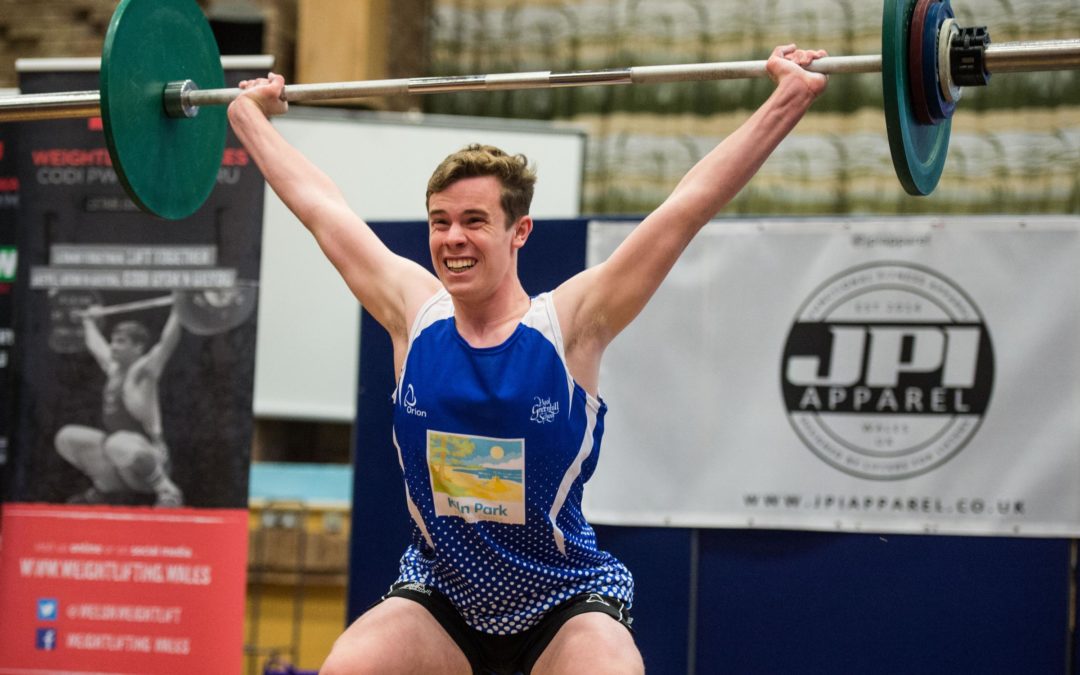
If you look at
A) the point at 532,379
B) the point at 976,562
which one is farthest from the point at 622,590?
the point at 976,562

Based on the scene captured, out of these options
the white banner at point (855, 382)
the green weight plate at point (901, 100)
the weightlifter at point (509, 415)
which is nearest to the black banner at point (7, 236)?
the white banner at point (855, 382)

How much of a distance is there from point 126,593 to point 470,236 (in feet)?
7.49

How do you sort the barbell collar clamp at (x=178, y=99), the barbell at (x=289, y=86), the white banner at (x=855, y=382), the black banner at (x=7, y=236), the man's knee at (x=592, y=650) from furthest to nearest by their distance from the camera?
the black banner at (x=7, y=236), the white banner at (x=855, y=382), the barbell collar clamp at (x=178, y=99), the barbell at (x=289, y=86), the man's knee at (x=592, y=650)

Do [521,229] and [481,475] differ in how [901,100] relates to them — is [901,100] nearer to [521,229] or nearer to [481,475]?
[521,229]

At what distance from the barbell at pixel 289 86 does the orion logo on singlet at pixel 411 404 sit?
2.36ft

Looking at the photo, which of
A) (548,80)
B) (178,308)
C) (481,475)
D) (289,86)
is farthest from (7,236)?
(481,475)

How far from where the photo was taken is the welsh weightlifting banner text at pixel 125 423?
3.93m

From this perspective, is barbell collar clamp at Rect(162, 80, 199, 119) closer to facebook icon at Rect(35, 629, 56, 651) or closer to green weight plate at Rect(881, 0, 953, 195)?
green weight plate at Rect(881, 0, 953, 195)

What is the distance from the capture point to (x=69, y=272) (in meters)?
4.13

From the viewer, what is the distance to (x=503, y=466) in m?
2.31

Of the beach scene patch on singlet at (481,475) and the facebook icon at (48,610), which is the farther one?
the facebook icon at (48,610)

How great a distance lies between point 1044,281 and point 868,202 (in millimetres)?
3012

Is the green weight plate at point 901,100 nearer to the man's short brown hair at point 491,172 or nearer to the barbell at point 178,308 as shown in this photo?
the man's short brown hair at point 491,172

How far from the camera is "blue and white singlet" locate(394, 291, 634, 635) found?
7.57 feet
